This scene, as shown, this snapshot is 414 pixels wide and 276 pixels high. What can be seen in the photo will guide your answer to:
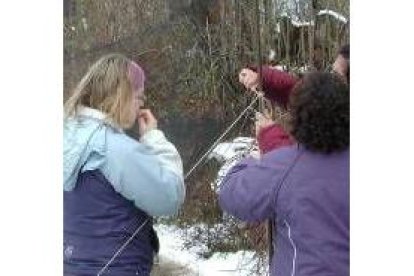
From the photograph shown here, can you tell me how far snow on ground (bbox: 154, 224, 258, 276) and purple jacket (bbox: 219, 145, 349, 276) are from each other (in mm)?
83

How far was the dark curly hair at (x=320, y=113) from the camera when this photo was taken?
1234 millimetres

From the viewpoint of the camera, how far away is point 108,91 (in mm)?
1376

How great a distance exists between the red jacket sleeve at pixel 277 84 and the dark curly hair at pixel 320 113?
0.02m

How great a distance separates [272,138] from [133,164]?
0.22 metres

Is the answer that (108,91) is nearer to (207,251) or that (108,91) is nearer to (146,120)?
(146,120)

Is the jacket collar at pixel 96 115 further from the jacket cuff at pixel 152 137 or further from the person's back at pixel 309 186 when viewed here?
the person's back at pixel 309 186

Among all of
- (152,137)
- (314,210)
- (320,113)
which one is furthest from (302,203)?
(152,137)

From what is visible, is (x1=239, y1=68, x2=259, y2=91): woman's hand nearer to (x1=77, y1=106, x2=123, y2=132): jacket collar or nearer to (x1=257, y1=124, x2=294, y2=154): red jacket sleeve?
(x1=257, y1=124, x2=294, y2=154): red jacket sleeve

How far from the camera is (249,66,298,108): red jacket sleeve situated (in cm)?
131

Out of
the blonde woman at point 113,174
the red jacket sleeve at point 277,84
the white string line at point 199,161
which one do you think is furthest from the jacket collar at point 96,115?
the red jacket sleeve at point 277,84

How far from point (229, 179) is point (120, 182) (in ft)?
0.58

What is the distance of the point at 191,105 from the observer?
1360 millimetres

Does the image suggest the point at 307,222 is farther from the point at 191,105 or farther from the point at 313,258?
the point at 191,105
